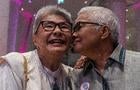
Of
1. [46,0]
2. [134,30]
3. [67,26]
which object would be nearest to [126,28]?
[134,30]

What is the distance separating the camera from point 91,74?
9.01ft

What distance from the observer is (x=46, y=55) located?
2.61 metres

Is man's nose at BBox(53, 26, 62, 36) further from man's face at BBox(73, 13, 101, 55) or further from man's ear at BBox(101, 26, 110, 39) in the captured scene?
man's ear at BBox(101, 26, 110, 39)

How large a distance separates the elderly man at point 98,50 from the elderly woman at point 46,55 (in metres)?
0.11

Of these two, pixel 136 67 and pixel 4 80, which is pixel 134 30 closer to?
pixel 136 67

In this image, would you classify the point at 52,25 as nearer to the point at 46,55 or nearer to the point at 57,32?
the point at 57,32

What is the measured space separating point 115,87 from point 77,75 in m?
0.31

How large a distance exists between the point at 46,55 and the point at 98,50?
1.19ft

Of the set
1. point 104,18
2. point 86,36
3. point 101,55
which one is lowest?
point 101,55

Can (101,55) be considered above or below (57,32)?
below

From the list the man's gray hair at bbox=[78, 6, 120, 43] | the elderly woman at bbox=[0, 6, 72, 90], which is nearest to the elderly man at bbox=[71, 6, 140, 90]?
the man's gray hair at bbox=[78, 6, 120, 43]

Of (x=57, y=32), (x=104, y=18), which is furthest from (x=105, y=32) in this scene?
(x=57, y=32)

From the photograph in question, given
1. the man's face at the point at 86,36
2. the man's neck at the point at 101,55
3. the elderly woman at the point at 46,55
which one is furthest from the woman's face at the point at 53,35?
the man's neck at the point at 101,55

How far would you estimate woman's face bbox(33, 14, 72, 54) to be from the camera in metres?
2.55
